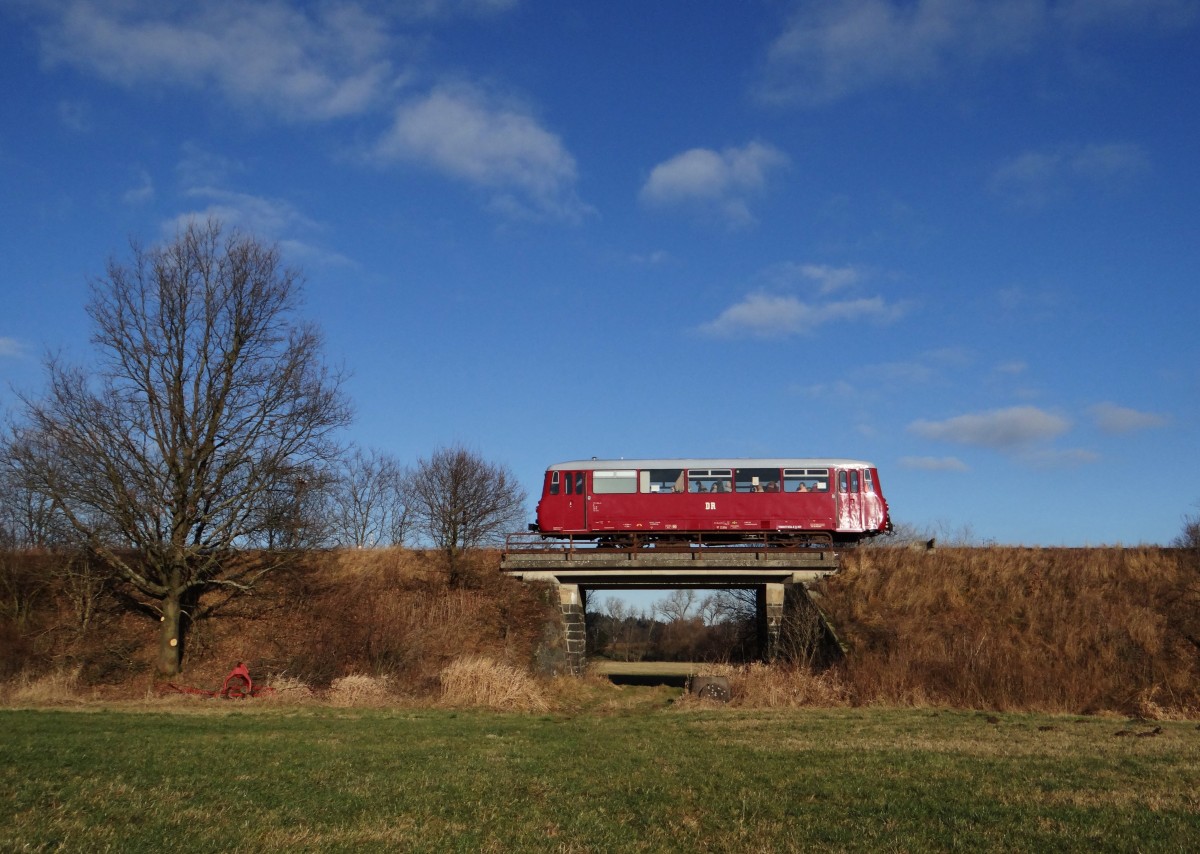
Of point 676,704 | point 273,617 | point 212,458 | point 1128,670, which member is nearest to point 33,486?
point 212,458

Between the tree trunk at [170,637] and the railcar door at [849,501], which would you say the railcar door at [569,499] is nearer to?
the railcar door at [849,501]

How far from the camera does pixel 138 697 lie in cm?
2456

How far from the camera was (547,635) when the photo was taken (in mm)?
30969

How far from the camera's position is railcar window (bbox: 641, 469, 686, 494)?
109 feet

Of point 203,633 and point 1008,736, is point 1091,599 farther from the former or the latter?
point 203,633

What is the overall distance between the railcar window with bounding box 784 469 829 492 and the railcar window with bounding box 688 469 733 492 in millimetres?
2098

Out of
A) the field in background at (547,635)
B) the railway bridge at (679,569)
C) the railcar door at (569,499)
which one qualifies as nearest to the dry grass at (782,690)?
the field in background at (547,635)

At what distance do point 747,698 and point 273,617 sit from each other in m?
17.5

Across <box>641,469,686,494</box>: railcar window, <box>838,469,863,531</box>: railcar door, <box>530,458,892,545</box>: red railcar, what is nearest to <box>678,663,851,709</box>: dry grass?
<box>530,458,892,545</box>: red railcar

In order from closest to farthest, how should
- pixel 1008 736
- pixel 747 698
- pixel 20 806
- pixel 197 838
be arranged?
1. pixel 197 838
2. pixel 20 806
3. pixel 1008 736
4. pixel 747 698

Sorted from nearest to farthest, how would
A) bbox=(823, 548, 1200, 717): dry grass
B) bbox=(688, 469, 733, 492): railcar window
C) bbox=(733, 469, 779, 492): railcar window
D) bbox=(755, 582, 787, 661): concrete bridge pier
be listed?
1. bbox=(823, 548, 1200, 717): dry grass
2. bbox=(755, 582, 787, 661): concrete bridge pier
3. bbox=(733, 469, 779, 492): railcar window
4. bbox=(688, 469, 733, 492): railcar window

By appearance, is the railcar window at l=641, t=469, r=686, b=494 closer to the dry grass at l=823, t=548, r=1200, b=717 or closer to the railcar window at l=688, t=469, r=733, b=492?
the railcar window at l=688, t=469, r=733, b=492

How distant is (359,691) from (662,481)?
13.8m

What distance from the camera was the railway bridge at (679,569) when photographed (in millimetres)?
30984
